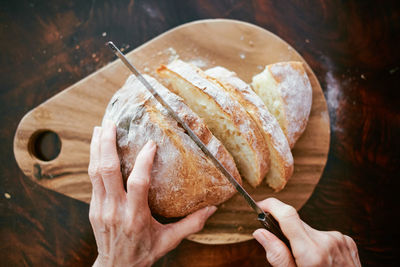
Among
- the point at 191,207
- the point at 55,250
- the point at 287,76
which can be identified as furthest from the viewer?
the point at 55,250

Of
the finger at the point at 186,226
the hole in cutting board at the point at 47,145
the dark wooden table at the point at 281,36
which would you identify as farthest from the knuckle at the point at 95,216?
the hole in cutting board at the point at 47,145

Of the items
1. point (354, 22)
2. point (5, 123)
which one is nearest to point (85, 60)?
point (5, 123)

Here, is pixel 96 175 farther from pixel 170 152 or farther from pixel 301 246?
pixel 301 246

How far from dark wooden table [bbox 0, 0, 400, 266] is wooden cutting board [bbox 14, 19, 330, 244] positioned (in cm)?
20

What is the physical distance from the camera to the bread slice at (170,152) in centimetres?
143

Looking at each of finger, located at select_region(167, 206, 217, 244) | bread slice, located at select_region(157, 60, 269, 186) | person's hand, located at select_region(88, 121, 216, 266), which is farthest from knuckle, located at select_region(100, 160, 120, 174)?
bread slice, located at select_region(157, 60, 269, 186)

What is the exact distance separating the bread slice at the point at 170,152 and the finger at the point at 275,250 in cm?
37

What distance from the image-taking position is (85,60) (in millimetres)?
2139

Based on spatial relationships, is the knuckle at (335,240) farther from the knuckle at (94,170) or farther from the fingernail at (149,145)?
the knuckle at (94,170)

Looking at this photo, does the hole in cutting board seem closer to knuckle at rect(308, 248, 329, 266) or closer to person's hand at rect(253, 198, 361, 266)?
person's hand at rect(253, 198, 361, 266)

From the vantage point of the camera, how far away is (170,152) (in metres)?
1.42

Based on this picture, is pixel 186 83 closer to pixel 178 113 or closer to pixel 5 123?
pixel 178 113

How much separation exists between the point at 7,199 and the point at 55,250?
Result: 0.60m

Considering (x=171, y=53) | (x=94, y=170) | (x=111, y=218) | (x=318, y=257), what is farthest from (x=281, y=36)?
(x=111, y=218)
